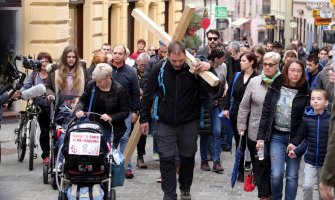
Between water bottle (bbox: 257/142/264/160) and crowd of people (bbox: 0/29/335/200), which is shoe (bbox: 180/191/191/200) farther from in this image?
water bottle (bbox: 257/142/264/160)

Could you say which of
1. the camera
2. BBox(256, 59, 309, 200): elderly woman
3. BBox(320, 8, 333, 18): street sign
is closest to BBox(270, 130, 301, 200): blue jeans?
BBox(256, 59, 309, 200): elderly woman

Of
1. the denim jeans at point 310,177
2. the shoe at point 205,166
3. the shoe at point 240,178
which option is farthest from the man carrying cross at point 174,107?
the shoe at point 205,166

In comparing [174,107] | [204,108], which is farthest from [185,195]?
[174,107]

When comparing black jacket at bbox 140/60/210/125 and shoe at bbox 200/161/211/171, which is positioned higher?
black jacket at bbox 140/60/210/125

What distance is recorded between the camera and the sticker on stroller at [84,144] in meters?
8.10

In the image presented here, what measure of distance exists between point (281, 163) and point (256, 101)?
1.25 metres

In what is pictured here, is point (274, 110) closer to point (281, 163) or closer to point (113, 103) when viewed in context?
point (281, 163)

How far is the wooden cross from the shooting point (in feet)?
29.2

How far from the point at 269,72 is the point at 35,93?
98.1 inches

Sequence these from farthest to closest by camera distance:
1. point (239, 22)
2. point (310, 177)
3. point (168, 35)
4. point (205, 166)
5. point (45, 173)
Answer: point (239, 22)
point (205, 166)
point (45, 173)
point (168, 35)
point (310, 177)

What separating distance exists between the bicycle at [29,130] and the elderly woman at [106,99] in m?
2.20

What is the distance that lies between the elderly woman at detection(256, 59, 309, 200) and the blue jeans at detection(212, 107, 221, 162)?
11.1 ft

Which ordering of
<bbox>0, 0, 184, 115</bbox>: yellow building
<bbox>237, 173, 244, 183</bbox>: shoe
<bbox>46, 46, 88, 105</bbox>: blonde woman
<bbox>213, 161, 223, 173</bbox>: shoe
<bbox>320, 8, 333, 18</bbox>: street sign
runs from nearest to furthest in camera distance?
<bbox>46, 46, 88, 105</bbox>: blonde woman → <bbox>237, 173, 244, 183</bbox>: shoe → <bbox>213, 161, 223, 173</bbox>: shoe → <bbox>0, 0, 184, 115</bbox>: yellow building → <bbox>320, 8, 333, 18</bbox>: street sign

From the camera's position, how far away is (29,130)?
11797mm
